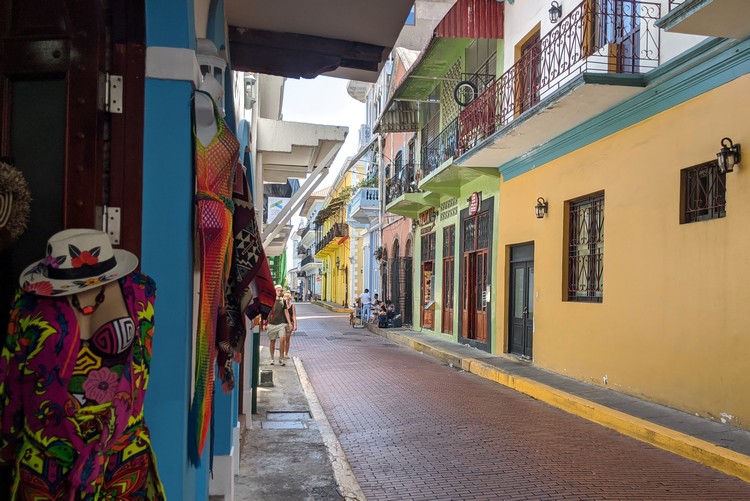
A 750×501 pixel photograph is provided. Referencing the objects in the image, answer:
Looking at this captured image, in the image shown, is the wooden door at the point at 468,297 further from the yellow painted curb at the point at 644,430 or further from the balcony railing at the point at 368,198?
the balcony railing at the point at 368,198

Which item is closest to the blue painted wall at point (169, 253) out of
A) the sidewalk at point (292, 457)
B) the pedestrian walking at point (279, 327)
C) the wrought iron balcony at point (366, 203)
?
the sidewalk at point (292, 457)

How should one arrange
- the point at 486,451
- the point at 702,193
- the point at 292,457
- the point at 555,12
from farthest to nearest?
the point at 555,12
the point at 702,193
the point at 486,451
the point at 292,457

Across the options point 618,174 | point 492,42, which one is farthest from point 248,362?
point 492,42

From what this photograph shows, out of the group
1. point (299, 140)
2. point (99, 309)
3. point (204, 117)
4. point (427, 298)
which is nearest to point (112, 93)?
point (204, 117)

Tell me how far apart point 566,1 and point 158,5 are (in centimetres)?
1016

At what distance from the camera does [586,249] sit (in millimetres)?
11359

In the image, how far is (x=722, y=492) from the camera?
18.1ft

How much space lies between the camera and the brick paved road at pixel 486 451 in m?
5.53

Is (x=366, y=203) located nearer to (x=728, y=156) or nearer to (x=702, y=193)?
(x=702, y=193)

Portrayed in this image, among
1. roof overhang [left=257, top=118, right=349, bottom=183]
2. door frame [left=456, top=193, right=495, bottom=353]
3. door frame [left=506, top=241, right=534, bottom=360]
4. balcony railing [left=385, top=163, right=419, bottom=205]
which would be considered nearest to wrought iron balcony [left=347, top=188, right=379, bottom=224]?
balcony railing [left=385, top=163, right=419, bottom=205]

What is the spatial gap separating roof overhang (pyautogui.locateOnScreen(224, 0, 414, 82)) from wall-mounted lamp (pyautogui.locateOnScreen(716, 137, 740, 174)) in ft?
13.8

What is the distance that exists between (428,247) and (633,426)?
14.8 metres

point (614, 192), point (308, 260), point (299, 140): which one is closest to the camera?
point (299, 140)

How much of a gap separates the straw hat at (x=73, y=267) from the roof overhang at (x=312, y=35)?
2734 millimetres
